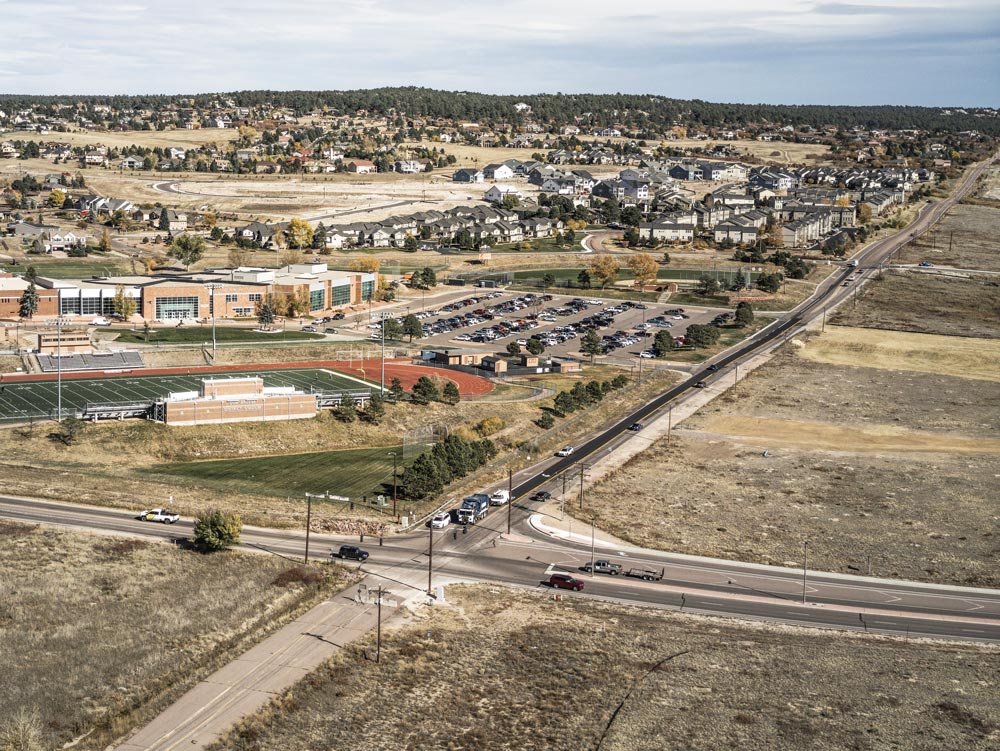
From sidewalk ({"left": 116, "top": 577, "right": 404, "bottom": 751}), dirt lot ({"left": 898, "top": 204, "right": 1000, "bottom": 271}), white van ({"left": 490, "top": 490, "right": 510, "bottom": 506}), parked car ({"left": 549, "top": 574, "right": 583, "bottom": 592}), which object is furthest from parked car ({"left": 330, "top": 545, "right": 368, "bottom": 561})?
dirt lot ({"left": 898, "top": 204, "right": 1000, "bottom": 271})

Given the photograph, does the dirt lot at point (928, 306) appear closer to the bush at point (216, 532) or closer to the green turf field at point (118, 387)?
the green turf field at point (118, 387)

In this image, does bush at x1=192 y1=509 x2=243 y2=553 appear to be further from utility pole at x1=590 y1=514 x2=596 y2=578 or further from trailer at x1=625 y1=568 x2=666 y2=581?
trailer at x1=625 y1=568 x2=666 y2=581

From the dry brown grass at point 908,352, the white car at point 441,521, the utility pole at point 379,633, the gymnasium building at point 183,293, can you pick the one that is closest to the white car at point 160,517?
the white car at point 441,521

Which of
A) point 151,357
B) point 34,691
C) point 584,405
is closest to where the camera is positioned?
point 34,691

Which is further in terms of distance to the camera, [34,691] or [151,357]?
[151,357]

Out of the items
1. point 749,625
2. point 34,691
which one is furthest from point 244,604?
point 749,625

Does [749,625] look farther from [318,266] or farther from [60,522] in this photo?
[318,266]

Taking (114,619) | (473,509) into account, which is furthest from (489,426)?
(114,619)
